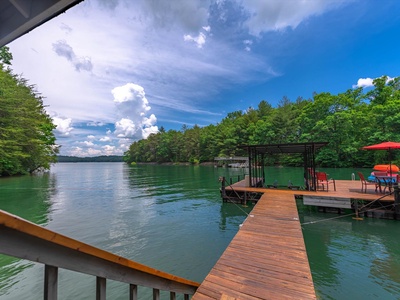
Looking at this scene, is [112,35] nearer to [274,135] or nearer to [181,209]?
[181,209]

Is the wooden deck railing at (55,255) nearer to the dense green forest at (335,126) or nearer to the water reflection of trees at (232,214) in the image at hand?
the water reflection of trees at (232,214)

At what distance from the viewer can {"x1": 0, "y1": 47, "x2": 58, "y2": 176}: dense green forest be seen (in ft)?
83.3

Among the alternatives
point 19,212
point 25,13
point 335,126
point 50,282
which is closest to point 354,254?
point 50,282

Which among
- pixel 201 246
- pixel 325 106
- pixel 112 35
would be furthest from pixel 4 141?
pixel 325 106

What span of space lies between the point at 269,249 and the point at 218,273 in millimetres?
1492

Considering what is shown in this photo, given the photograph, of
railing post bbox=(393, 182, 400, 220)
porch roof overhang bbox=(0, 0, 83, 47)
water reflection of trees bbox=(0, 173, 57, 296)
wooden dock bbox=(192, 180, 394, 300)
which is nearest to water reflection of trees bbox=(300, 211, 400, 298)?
railing post bbox=(393, 182, 400, 220)

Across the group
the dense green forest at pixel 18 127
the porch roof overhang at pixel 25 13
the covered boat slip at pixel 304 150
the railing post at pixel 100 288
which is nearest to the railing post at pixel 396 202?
the covered boat slip at pixel 304 150

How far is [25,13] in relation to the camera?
2.28 metres

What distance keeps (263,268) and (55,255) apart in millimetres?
3837

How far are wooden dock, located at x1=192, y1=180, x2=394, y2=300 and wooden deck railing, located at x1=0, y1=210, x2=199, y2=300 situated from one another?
7.02ft

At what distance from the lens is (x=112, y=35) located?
19.9ft

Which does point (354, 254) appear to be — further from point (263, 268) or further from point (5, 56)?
point (5, 56)

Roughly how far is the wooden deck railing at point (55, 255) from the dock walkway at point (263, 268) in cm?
212

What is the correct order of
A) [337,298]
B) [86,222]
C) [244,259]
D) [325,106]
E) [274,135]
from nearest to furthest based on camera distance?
[244,259]
[337,298]
[86,222]
[325,106]
[274,135]
